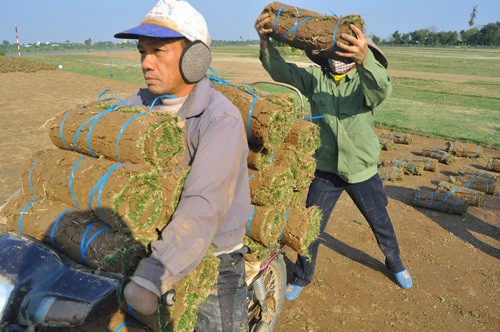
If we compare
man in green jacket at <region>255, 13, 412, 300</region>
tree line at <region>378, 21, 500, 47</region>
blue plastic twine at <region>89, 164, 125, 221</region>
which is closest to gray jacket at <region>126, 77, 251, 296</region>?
blue plastic twine at <region>89, 164, 125, 221</region>

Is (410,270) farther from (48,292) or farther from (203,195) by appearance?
(48,292)

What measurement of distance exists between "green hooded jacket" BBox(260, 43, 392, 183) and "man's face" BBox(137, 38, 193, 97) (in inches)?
78.8

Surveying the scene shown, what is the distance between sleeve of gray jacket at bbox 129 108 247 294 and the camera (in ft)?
6.03

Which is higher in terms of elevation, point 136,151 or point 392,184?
point 136,151

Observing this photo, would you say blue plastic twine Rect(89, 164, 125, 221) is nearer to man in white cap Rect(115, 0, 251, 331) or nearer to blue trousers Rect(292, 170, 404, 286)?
man in white cap Rect(115, 0, 251, 331)

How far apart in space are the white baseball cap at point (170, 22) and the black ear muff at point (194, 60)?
6 cm

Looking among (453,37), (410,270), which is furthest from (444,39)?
(410,270)

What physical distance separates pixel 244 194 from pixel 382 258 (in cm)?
391

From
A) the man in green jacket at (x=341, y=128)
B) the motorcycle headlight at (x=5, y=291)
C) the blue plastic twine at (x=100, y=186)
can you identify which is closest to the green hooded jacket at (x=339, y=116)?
the man in green jacket at (x=341, y=128)

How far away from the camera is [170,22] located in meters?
2.26

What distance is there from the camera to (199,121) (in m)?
2.27

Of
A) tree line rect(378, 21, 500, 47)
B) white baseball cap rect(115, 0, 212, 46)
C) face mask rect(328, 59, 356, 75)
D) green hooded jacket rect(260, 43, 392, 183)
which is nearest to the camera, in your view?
white baseball cap rect(115, 0, 212, 46)

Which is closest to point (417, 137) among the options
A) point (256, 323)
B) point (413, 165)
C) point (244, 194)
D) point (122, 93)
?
point (413, 165)

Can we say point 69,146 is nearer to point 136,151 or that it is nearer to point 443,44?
point 136,151
